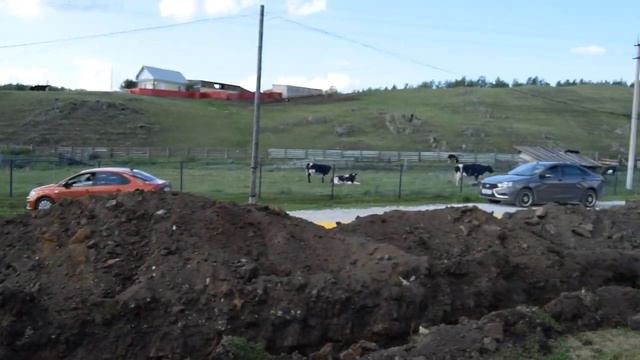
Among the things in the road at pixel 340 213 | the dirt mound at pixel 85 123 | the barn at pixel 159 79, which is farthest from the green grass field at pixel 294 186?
the barn at pixel 159 79

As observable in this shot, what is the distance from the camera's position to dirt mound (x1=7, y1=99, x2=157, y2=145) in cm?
6688

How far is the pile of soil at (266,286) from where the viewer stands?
761cm

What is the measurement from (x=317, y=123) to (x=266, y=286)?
72.5 meters

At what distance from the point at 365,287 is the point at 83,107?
240ft

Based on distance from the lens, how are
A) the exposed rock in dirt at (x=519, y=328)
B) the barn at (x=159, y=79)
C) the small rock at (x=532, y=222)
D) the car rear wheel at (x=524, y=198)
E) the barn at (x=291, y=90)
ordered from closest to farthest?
the exposed rock in dirt at (x=519, y=328), the small rock at (x=532, y=222), the car rear wheel at (x=524, y=198), the barn at (x=291, y=90), the barn at (x=159, y=79)

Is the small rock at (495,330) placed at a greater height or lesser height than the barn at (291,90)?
lesser

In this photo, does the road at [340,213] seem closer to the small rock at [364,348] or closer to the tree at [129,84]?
the small rock at [364,348]

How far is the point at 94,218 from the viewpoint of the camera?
9.34 meters

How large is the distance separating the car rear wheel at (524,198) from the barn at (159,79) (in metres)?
95.2

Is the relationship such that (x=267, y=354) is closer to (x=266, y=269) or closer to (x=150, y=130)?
(x=266, y=269)

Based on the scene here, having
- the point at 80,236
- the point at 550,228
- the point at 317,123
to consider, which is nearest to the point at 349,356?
the point at 80,236

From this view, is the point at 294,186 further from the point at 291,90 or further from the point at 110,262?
the point at 291,90

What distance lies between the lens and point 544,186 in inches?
1023

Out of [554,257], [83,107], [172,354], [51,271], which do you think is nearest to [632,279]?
[554,257]
